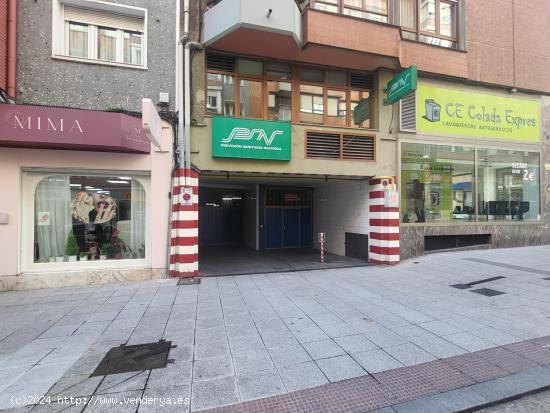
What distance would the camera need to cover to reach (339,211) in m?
12.2

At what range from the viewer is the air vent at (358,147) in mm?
9375

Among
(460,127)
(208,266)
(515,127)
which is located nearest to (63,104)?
(208,266)

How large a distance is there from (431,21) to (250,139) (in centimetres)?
797

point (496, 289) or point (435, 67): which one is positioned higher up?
point (435, 67)

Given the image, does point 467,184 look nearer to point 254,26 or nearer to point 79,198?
point 254,26

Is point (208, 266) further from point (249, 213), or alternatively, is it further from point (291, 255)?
point (249, 213)

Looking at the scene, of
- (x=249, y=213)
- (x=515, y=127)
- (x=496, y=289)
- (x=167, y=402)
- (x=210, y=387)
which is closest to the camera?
(x=167, y=402)

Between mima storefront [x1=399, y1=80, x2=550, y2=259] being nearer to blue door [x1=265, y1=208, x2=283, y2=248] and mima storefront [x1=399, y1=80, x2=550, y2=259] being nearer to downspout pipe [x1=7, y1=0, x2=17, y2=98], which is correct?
blue door [x1=265, y1=208, x2=283, y2=248]

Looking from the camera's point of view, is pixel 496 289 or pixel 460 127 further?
pixel 460 127

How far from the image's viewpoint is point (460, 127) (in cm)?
1071

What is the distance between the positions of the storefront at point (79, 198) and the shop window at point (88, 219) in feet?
0.07

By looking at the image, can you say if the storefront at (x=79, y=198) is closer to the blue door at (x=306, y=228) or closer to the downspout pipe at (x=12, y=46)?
the downspout pipe at (x=12, y=46)

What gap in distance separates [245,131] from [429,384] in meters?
6.87

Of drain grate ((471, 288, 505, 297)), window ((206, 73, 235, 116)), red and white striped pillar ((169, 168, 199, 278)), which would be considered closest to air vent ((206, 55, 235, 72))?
window ((206, 73, 235, 116))
